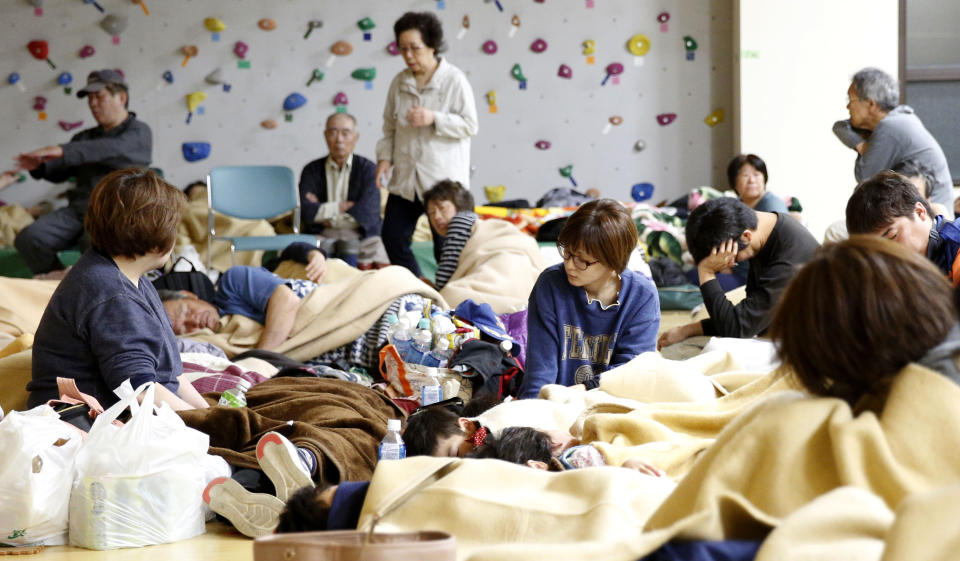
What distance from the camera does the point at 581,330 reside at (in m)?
2.68

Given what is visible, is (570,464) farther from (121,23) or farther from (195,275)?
(121,23)

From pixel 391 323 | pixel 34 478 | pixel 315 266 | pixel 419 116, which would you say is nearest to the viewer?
pixel 34 478

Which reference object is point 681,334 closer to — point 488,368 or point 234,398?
point 488,368

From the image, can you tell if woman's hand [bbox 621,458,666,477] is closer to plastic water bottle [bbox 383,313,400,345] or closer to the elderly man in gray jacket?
plastic water bottle [bbox 383,313,400,345]

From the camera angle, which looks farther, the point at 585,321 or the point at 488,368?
the point at 488,368

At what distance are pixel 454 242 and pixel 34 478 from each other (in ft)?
8.22

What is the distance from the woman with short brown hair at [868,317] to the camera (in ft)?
3.67

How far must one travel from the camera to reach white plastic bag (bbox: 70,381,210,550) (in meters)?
2.02

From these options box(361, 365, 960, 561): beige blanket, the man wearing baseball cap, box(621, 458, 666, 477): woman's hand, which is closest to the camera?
box(361, 365, 960, 561): beige blanket

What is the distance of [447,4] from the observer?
23.6 feet

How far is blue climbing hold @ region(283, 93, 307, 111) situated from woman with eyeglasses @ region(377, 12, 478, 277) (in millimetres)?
2396

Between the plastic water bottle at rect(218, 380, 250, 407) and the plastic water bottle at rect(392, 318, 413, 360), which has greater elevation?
the plastic water bottle at rect(218, 380, 250, 407)

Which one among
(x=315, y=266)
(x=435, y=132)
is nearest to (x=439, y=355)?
(x=315, y=266)

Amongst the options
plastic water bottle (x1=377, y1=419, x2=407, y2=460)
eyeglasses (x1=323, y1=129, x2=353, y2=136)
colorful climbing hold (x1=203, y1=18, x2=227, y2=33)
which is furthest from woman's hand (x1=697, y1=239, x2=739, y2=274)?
colorful climbing hold (x1=203, y1=18, x2=227, y2=33)
